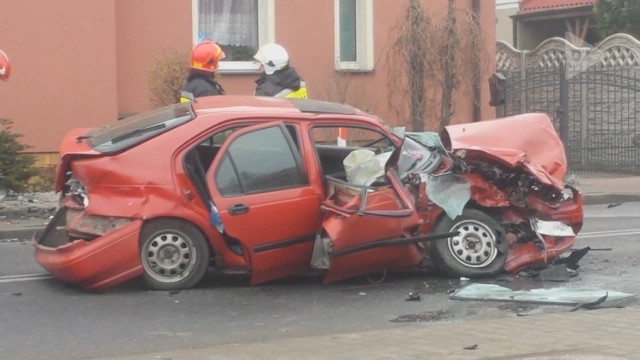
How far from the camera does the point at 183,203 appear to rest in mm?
8094

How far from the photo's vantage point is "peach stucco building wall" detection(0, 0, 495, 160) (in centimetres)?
1486

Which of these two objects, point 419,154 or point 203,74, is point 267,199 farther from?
point 203,74

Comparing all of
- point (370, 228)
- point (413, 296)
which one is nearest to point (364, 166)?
point (370, 228)

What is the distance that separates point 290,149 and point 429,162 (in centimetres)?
124

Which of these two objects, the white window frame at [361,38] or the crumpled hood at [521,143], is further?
the white window frame at [361,38]

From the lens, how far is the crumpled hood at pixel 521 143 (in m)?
8.64

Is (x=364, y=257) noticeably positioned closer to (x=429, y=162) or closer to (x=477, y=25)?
(x=429, y=162)

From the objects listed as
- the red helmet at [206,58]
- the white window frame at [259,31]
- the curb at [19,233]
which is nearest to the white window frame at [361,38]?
the white window frame at [259,31]

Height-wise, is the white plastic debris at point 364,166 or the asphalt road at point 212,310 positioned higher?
the white plastic debris at point 364,166

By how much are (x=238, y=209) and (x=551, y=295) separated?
8.43ft

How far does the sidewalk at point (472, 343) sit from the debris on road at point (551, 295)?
498 mm

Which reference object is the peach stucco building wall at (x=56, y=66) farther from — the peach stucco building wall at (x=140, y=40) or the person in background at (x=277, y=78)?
the person in background at (x=277, y=78)

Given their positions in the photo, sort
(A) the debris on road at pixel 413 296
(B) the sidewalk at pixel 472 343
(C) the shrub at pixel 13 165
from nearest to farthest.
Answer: (B) the sidewalk at pixel 472 343 → (A) the debris on road at pixel 413 296 → (C) the shrub at pixel 13 165

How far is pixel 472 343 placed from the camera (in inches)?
254
